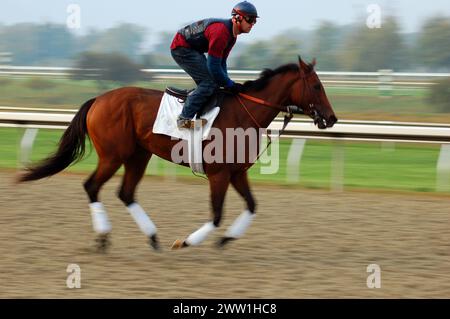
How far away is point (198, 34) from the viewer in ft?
22.8

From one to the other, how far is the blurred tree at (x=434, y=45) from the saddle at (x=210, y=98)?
1391 centimetres

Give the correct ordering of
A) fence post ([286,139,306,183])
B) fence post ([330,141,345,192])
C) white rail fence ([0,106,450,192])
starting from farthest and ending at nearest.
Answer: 1. fence post ([286,139,306,183])
2. fence post ([330,141,345,192])
3. white rail fence ([0,106,450,192])

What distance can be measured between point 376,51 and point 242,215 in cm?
1423

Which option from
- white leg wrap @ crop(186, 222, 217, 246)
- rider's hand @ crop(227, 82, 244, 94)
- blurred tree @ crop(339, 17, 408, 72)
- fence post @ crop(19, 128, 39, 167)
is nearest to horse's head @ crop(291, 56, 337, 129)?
rider's hand @ crop(227, 82, 244, 94)

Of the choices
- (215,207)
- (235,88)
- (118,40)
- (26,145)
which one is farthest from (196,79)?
(118,40)

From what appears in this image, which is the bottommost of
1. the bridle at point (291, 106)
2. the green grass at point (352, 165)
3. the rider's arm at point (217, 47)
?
the green grass at point (352, 165)

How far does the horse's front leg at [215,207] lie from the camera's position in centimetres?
670

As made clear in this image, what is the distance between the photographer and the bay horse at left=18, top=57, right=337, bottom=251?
6.88 metres

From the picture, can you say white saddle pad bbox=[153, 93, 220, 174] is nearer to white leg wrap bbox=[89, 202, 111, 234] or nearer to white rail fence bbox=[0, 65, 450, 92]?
white leg wrap bbox=[89, 202, 111, 234]

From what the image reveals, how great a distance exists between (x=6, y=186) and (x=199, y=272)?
4630 millimetres

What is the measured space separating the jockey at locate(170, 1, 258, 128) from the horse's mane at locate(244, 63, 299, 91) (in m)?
0.10

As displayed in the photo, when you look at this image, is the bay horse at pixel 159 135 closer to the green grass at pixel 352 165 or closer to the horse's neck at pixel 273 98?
the horse's neck at pixel 273 98

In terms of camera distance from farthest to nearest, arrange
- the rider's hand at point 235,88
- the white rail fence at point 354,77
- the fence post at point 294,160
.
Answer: the white rail fence at point 354,77 < the fence post at point 294,160 < the rider's hand at point 235,88

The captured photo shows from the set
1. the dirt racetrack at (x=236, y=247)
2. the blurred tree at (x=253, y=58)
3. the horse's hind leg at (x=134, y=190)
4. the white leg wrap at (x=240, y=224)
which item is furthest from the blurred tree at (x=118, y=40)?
the white leg wrap at (x=240, y=224)
